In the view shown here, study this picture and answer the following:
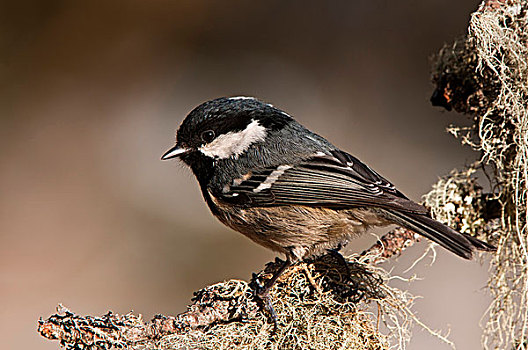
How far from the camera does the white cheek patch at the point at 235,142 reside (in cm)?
216

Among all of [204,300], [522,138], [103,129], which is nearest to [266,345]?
[204,300]

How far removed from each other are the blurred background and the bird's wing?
2.23m

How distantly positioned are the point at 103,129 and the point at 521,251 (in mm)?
3886

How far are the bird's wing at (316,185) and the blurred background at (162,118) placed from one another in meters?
2.23

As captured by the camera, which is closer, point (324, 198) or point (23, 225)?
point (324, 198)

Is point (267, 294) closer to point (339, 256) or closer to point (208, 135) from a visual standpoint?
point (339, 256)

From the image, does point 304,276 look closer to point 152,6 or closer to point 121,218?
point 121,218

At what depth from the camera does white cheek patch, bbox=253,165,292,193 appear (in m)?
2.09

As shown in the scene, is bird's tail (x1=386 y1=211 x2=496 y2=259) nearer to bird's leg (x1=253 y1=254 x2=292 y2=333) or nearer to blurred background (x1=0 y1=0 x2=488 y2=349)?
bird's leg (x1=253 y1=254 x2=292 y2=333)

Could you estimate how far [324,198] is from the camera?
6.60 feet

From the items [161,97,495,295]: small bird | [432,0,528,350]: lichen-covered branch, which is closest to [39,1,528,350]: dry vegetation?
[432,0,528,350]: lichen-covered branch

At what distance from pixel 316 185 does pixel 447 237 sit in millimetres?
474

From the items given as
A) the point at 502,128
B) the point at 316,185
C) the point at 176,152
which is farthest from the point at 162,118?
the point at 502,128

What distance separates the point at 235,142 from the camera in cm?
216
